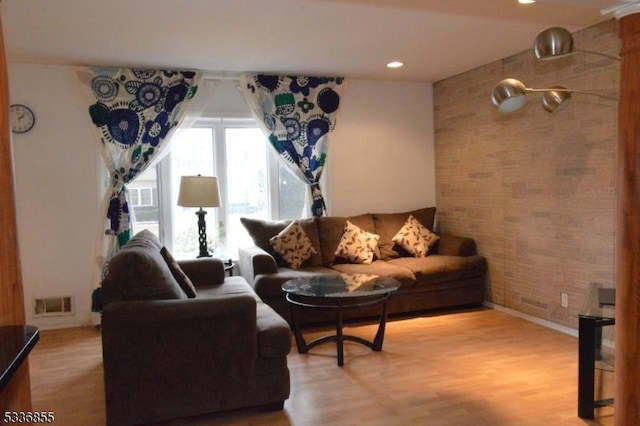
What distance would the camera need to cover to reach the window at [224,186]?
489 cm

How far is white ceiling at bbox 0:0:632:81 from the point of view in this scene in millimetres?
3088

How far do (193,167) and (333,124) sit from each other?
5.15 feet

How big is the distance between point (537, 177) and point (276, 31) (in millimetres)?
2560

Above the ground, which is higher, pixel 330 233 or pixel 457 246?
pixel 330 233

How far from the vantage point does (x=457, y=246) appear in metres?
4.89

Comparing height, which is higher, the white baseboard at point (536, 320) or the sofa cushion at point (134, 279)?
the sofa cushion at point (134, 279)

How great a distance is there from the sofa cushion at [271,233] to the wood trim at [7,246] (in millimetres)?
3232

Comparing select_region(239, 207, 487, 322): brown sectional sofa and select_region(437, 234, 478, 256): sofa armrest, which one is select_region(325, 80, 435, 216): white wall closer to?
select_region(239, 207, 487, 322): brown sectional sofa

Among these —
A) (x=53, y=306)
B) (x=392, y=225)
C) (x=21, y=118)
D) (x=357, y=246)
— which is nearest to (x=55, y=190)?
(x=21, y=118)

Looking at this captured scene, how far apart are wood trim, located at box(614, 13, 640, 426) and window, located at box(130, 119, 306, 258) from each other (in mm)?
3658

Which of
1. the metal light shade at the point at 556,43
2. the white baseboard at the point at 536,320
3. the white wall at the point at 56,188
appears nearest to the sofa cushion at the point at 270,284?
the white wall at the point at 56,188

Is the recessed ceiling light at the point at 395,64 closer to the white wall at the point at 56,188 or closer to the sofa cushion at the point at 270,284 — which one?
the white wall at the point at 56,188

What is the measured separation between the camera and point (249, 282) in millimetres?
4383

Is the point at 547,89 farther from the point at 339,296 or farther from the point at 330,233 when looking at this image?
the point at 330,233
